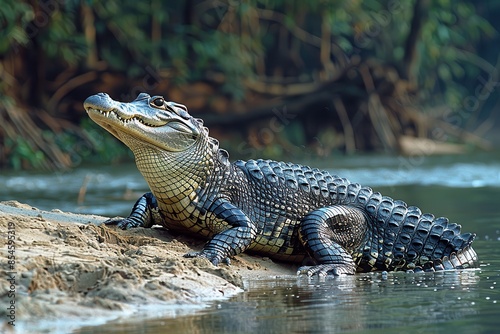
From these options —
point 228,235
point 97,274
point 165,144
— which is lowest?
point 97,274

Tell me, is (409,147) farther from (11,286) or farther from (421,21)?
(11,286)

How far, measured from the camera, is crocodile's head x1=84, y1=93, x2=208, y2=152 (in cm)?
688

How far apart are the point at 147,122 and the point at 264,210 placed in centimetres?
104

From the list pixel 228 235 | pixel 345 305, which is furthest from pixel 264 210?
pixel 345 305

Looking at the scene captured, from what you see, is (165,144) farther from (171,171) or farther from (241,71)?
(241,71)

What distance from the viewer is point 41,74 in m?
20.9

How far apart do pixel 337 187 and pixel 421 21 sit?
16.9 metres

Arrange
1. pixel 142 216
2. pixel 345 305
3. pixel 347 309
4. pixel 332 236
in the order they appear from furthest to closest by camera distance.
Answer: pixel 142 216, pixel 332 236, pixel 345 305, pixel 347 309

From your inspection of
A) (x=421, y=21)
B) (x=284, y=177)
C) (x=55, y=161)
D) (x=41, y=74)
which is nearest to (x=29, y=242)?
(x=284, y=177)

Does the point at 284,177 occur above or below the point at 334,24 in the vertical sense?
below

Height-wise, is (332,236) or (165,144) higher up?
(165,144)

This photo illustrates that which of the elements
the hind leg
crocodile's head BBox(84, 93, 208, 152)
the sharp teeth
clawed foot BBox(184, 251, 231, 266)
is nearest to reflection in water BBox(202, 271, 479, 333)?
the hind leg

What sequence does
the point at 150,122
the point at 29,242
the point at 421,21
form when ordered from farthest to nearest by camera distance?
the point at 421,21 → the point at 150,122 → the point at 29,242

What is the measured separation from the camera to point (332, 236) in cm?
732
